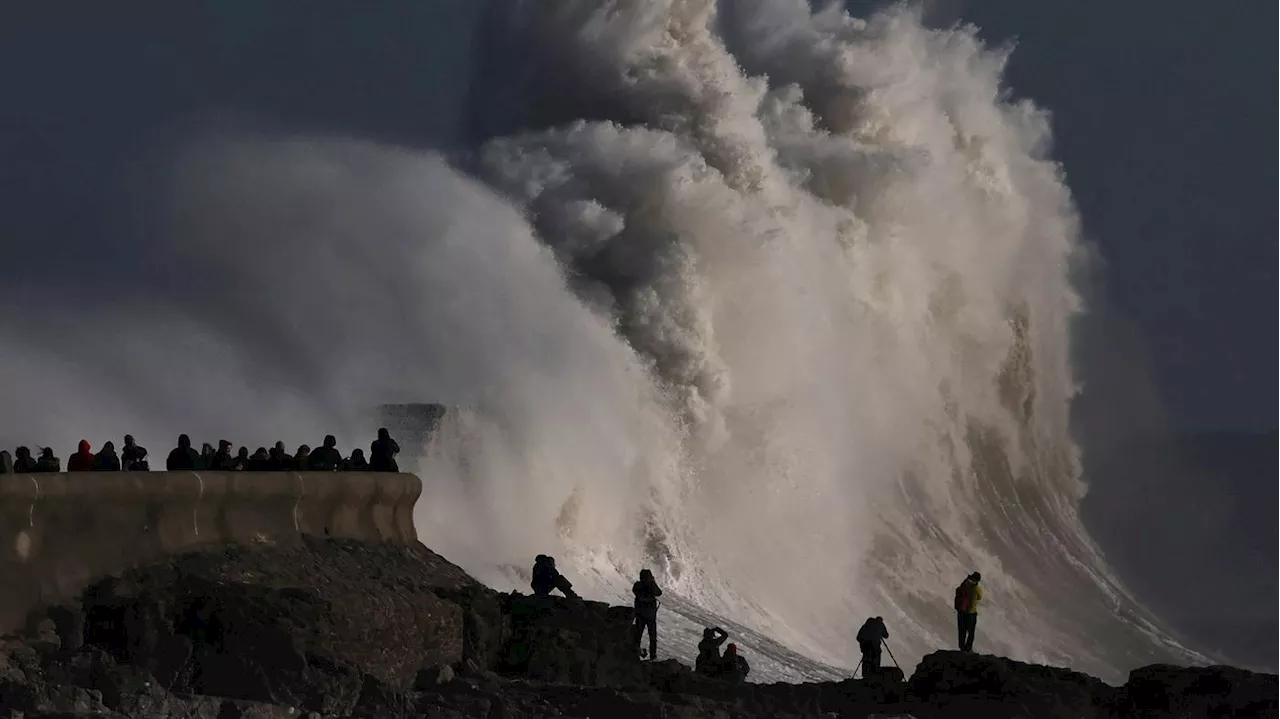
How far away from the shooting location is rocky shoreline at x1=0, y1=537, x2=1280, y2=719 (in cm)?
1257

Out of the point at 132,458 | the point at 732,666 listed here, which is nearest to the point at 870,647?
the point at 732,666

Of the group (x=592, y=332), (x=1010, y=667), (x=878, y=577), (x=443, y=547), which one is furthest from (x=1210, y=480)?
(x=1010, y=667)

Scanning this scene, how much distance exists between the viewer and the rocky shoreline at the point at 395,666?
1257cm

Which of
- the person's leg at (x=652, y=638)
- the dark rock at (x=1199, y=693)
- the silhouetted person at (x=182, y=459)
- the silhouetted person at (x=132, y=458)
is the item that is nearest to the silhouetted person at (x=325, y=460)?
the silhouetted person at (x=132, y=458)

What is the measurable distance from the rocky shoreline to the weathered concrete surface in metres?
0.13

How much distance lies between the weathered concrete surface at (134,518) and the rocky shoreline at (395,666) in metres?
0.13

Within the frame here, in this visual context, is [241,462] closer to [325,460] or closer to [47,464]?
[325,460]

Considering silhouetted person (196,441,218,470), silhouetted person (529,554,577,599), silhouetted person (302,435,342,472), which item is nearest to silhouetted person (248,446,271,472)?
silhouetted person (196,441,218,470)

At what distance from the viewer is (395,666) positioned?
1438 cm

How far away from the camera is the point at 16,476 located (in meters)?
12.6

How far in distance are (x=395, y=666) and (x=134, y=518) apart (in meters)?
1.84

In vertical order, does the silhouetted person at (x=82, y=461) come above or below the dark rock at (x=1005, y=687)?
below

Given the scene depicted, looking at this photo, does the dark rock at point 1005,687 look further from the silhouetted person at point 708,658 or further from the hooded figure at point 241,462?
the hooded figure at point 241,462

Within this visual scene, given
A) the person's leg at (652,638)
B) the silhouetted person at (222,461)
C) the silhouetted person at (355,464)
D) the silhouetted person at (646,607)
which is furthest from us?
the silhouetted person at (646,607)
